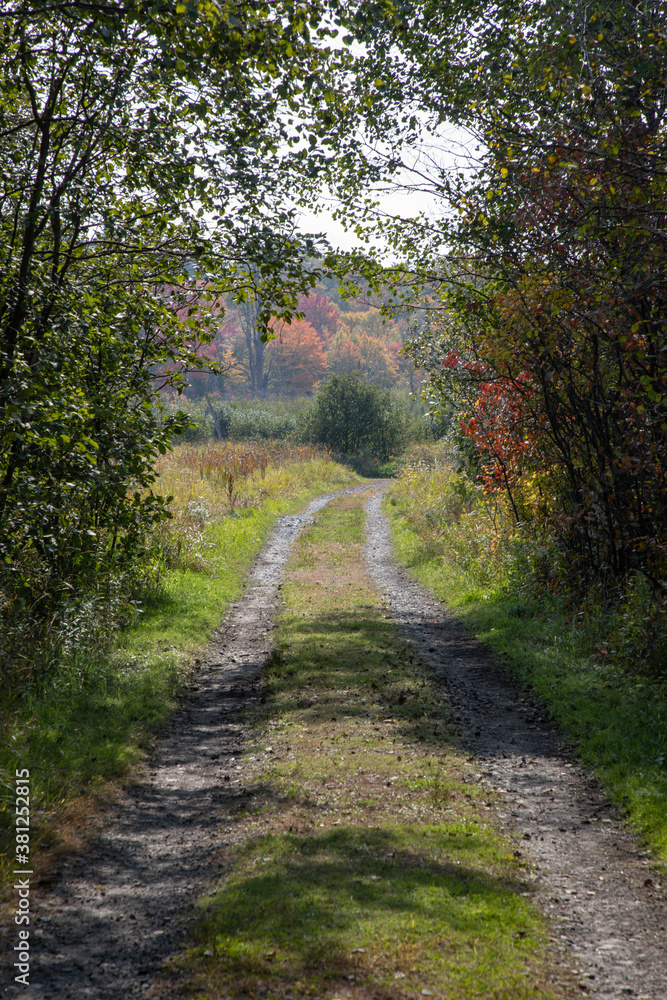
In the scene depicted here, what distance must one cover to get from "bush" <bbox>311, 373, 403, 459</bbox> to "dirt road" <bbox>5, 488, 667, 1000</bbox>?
113 feet

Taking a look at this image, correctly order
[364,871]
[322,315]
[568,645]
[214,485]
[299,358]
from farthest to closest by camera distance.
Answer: [322,315], [299,358], [214,485], [568,645], [364,871]

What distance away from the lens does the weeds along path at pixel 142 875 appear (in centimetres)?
375

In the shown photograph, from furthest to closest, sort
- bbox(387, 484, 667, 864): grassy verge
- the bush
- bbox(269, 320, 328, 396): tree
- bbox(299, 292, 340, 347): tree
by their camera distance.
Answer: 1. bbox(299, 292, 340, 347): tree
2. bbox(269, 320, 328, 396): tree
3. the bush
4. bbox(387, 484, 667, 864): grassy verge

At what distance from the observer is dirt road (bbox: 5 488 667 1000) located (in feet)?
12.5

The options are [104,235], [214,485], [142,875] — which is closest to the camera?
[142,875]

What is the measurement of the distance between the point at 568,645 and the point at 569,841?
4046 mm

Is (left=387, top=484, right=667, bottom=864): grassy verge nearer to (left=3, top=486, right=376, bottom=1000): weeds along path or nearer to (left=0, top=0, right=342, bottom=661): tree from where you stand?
(left=3, top=486, right=376, bottom=1000): weeds along path

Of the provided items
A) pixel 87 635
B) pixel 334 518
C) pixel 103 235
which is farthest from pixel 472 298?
pixel 334 518

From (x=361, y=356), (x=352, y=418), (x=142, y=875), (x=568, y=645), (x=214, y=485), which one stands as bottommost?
(x=142, y=875)

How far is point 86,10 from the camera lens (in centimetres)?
572

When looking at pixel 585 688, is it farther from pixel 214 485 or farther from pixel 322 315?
pixel 322 315

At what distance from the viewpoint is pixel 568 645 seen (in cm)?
895

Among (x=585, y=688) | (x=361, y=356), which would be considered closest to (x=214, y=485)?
(x=585, y=688)

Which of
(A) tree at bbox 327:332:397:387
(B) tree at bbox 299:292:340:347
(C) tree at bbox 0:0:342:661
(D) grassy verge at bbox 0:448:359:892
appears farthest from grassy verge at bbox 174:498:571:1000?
(B) tree at bbox 299:292:340:347
